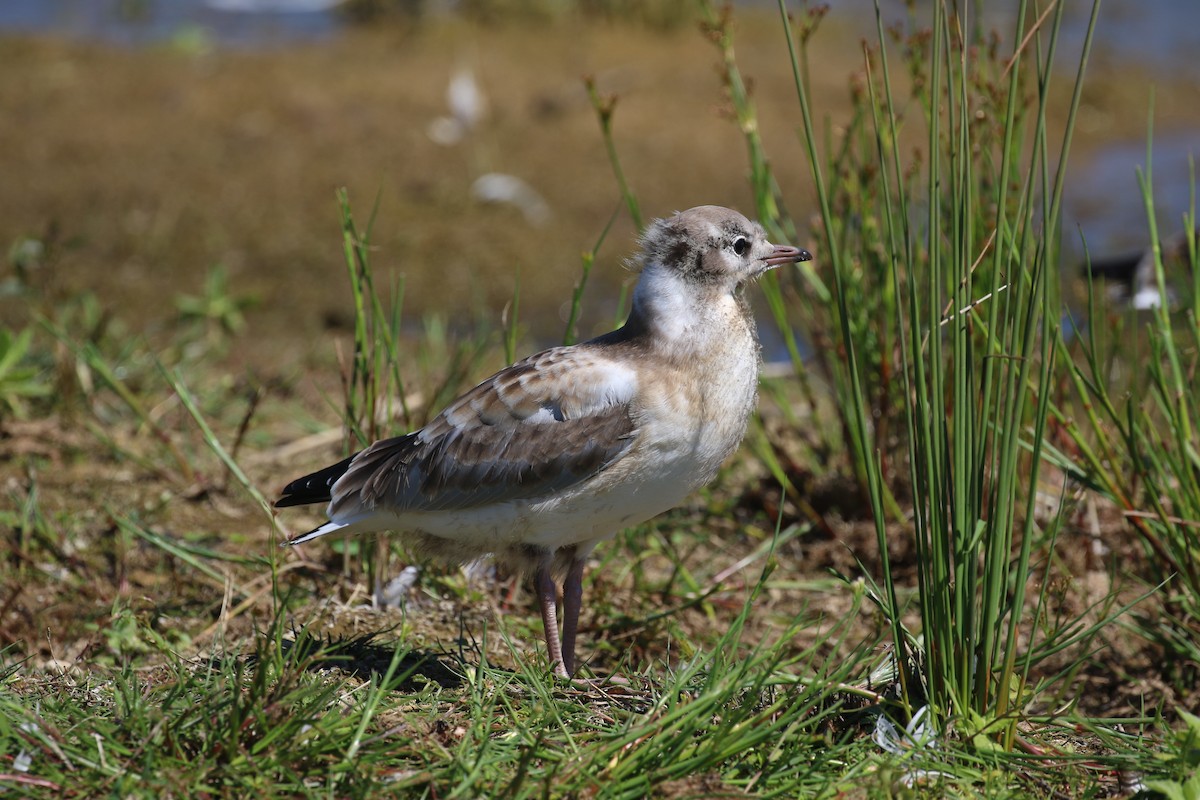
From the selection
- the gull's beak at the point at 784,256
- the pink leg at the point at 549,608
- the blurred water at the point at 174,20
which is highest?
the blurred water at the point at 174,20

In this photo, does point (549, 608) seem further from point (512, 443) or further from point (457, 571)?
point (457, 571)

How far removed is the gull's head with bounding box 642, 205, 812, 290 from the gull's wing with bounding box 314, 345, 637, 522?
0.99 ft

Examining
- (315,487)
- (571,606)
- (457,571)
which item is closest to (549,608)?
(571,606)

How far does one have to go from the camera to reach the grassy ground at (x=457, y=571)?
2521 mm

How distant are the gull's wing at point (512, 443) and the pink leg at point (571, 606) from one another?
0.33 metres

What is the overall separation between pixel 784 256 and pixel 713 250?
19cm

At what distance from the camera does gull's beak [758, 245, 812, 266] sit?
10.9 feet

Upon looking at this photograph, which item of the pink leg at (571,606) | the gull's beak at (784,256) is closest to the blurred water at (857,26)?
the gull's beak at (784,256)

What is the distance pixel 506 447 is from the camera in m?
3.31

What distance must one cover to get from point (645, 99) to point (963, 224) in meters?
7.37

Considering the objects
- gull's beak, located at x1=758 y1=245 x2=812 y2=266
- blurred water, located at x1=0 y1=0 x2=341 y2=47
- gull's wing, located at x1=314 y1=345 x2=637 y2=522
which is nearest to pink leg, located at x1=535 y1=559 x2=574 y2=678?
gull's wing, located at x1=314 y1=345 x2=637 y2=522

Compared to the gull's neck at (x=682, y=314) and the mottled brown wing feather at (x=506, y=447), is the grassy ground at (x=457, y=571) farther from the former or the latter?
the gull's neck at (x=682, y=314)

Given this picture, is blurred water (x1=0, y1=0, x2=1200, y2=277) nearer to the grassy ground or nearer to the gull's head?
the grassy ground

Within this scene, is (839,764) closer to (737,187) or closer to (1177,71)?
(737,187)
